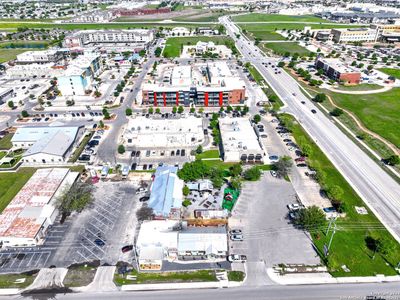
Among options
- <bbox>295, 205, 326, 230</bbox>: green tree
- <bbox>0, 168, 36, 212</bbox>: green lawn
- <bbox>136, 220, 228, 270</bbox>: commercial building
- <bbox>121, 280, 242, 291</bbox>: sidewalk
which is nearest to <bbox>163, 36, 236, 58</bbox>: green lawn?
<bbox>0, 168, 36, 212</bbox>: green lawn

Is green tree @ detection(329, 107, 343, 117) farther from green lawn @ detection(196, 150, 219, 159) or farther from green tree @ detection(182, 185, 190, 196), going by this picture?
green tree @ detection(182, 185, 190, 196)

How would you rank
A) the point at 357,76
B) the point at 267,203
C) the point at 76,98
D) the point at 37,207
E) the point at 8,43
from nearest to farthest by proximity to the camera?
the point at 37,207 < the point at 267,203 < the point at 76,98 < the point at 357,76 < the point at 8,43

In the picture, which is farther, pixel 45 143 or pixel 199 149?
pixel 199 149

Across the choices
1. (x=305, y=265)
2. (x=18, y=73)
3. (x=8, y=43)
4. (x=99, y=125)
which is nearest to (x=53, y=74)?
(x=18, y=73)

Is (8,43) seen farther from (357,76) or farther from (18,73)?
(357,76)

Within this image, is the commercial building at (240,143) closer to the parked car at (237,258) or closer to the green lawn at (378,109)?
the parked car at (237,258)

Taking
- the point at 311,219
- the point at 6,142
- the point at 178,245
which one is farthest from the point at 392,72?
the point at 6,142

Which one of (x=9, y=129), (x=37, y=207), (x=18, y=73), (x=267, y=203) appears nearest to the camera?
(x=37, y=207)

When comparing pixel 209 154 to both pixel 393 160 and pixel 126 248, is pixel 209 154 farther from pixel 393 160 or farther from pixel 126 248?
pixel 393 160
